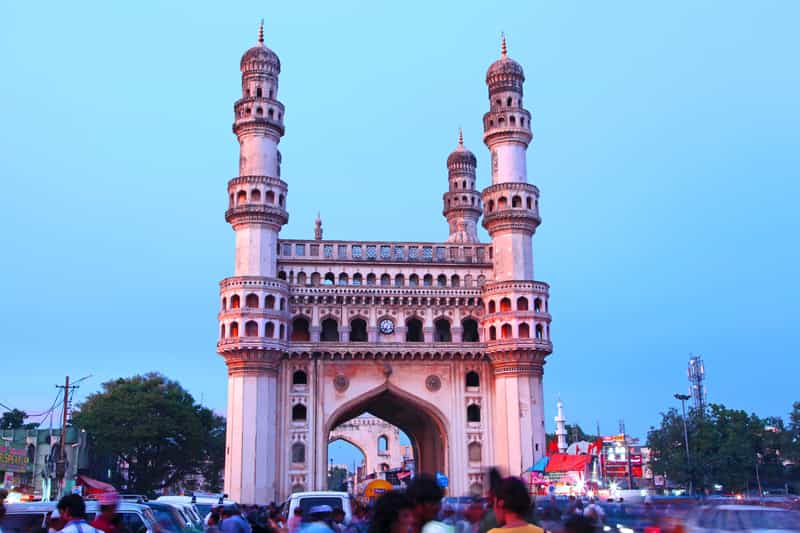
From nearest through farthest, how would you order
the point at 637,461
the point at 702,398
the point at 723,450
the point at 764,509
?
the point at 764,509 < the point at 637,461 < the point at 723,450 < the point at 702,398

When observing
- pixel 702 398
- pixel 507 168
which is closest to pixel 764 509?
pixel 507 168

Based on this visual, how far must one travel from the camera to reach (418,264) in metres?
50.0

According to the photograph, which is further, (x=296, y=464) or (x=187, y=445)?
(x=187, y=445)

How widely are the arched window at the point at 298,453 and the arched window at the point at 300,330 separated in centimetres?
577

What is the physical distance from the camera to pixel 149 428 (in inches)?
2188

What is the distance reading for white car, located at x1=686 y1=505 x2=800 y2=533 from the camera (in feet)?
40.2

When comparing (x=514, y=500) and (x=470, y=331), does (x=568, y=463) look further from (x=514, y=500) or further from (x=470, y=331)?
(x=514, y=500)

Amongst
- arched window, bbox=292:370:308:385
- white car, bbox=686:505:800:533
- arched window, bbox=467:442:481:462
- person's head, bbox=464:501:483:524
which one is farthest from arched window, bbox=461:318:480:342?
person's head, bbox=464:501:483:524

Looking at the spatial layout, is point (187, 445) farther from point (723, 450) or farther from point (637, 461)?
point (723, 450)

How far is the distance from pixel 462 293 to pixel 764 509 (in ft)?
121

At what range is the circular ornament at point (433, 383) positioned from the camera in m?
49.0

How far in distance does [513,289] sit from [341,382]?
10.4 meters

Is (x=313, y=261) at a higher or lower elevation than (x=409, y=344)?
higher

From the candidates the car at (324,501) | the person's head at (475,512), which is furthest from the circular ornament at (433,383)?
the person's head at (475,512)
